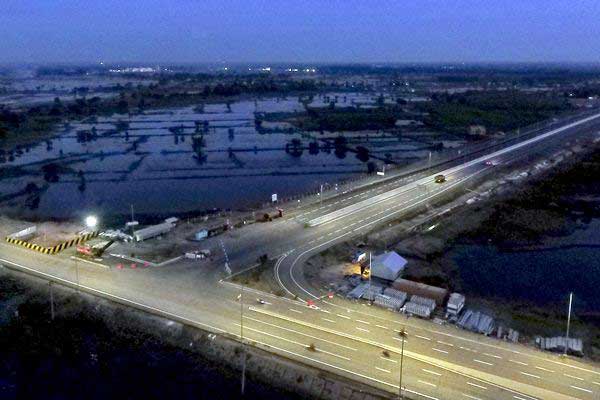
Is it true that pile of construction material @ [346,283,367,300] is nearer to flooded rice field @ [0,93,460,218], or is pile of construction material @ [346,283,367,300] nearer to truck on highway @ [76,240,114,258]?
truck on highway @ [76,240,114,258]

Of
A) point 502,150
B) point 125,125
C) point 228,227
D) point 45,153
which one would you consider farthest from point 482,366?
point 125,125

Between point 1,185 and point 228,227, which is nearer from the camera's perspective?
point 228,227

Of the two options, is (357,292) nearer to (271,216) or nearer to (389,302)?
(389,302)

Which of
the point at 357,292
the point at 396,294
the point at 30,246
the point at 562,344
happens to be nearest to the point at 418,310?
the point at 396,294

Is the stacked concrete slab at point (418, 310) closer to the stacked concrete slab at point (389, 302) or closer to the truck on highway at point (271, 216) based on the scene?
the stacked concrete slab at point (389, 302)

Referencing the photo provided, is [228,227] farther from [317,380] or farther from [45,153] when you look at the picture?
[45,153]

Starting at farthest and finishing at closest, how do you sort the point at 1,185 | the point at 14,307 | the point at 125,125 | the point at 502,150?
the point at 125,125 → the point at 502,150 → the point at 1,185 → the point at 14,307
